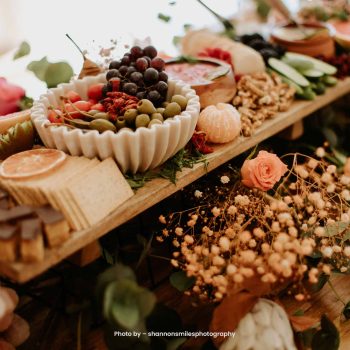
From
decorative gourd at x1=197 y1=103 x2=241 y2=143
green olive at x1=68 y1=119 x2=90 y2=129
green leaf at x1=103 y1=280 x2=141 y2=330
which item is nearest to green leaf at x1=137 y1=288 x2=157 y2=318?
green leaf at x1=103 y1=280 x2=141 y2=330

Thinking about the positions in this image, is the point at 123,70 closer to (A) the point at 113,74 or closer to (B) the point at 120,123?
(A) the point at 113,74

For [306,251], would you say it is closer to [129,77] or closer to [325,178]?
[325,178]

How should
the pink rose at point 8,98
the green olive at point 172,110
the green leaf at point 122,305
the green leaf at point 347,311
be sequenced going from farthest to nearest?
1. the pink rose at point 8,98
2. the green leaf at point 347,311
3. the green olive at point 172,110
4. the green leaf at point 122,305

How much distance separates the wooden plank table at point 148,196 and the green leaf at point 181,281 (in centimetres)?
20

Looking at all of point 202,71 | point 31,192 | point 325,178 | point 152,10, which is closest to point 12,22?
point 152,10

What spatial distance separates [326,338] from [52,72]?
1098mm

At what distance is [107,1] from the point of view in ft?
7.34

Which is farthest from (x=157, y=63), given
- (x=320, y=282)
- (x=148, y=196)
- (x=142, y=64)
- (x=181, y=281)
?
(x=320, y=282)

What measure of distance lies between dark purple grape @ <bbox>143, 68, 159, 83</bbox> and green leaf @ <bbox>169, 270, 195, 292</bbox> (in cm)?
Answer: 52

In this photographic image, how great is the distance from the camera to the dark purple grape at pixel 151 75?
121 cm

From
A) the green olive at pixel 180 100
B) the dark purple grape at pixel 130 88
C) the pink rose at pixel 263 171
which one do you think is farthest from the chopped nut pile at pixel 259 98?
the dark purple grape at pixel 130 88

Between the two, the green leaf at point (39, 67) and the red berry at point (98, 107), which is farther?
the green leaf at point (39, 67)

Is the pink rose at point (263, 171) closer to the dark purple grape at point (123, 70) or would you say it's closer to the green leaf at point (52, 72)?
the dark purple grape at point (123, 70)

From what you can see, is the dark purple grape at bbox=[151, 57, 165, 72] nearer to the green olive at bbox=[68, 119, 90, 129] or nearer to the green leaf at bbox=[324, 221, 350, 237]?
the green olive at bbox=[68, 119, 90, 129]
